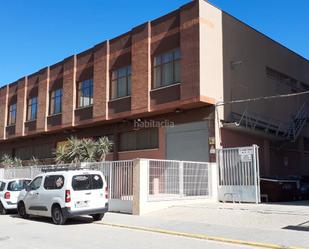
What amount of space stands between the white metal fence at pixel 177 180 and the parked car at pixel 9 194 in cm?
603

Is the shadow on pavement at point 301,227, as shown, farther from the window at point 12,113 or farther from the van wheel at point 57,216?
the window at point 12,113

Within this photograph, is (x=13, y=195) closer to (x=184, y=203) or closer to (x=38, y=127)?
(x=184, y=203)

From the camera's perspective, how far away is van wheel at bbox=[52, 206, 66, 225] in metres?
14.9

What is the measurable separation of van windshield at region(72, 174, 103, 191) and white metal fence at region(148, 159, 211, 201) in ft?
8.85

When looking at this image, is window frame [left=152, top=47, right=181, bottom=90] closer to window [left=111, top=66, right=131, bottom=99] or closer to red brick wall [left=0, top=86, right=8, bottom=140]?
window [left=111, top=66, right=131, bottom=99]

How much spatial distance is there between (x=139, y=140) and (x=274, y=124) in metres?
8.14

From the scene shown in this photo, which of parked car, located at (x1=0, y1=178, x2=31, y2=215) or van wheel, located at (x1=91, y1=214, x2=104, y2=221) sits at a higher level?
parked car, located at (x1=0, y1=178, x2=31, y2=215)

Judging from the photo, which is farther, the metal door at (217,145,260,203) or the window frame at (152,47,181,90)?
the window frame at (152,47,181,90)

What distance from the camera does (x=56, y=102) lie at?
34031mm

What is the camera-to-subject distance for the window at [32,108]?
120 feet

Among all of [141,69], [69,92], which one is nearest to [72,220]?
[141,69]

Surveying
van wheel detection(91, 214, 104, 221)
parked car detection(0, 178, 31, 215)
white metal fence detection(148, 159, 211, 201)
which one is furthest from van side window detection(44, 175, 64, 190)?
white metal fence detection(148, 159, 211, 201)

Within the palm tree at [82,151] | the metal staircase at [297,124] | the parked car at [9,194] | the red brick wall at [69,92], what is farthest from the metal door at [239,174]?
the red brick wall at [69,92]

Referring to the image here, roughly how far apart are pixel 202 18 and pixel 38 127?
1813cm
